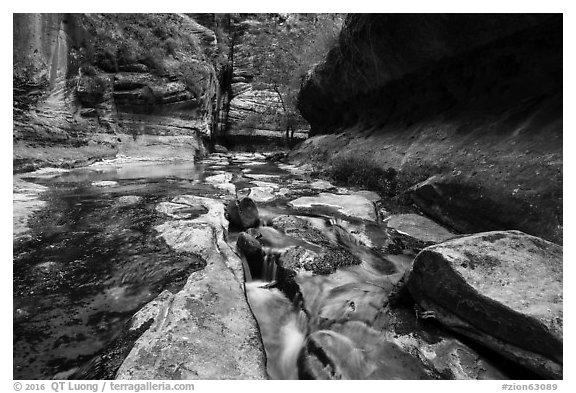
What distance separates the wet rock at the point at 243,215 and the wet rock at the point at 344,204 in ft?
6.05

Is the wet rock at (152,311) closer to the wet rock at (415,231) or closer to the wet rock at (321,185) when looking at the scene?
the wet rock at (415,231)

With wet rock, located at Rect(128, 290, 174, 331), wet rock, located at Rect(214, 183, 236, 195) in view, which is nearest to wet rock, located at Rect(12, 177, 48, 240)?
wet rock, located at Rect(128, 290, 174, 331)

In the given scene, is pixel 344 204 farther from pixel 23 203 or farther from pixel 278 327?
pixel 23 203

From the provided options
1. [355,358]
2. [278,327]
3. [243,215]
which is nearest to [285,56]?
[243,215]

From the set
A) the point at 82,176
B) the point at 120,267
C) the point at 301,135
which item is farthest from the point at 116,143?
the point at 301,135

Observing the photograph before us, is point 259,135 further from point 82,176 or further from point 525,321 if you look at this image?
point 525,321

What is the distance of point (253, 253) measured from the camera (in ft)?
19.7

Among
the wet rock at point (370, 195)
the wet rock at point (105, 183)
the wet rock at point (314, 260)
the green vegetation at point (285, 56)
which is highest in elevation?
the green vegetation at point (285, 56)

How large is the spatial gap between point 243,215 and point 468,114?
25.0 ft

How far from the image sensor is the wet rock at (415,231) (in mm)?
6693

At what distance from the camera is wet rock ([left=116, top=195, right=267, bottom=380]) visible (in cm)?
303

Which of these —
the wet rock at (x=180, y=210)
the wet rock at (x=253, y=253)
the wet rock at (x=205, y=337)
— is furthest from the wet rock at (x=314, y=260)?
the wet rock at (x=180, y=210)

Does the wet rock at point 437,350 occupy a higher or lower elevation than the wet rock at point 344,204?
lower

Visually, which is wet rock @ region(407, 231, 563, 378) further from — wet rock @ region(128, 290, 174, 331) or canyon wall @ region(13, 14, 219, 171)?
canyon wall @ region(13, 14, 219, 171)
